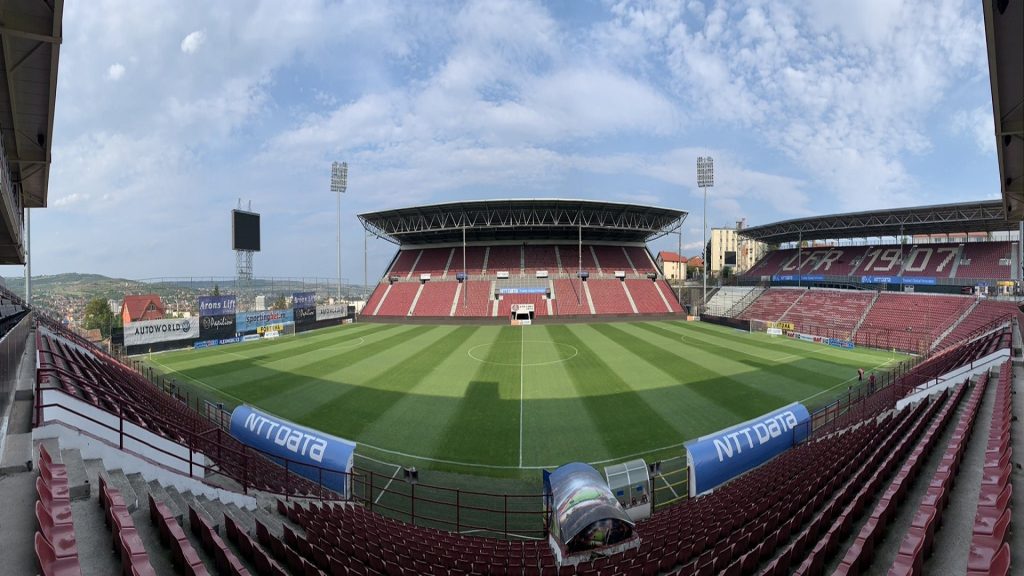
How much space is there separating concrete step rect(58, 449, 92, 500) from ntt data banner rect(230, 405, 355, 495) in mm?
3969

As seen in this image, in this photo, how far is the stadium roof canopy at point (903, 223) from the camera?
3594cm

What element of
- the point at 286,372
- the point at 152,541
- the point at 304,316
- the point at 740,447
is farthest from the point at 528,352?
the point at 304,316

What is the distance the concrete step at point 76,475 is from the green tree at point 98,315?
65341 mm

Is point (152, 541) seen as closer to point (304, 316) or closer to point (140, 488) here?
point (140, 488)

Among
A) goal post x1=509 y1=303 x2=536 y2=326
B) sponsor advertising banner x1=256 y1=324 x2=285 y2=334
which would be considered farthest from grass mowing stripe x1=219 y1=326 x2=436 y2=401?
goal post x1=509 y1=303 x2=536 y2=326

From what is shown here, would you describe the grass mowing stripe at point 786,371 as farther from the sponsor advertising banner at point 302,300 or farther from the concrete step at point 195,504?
the sponsor advertising banner at point 302,300

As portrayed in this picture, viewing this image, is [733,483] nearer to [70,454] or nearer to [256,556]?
[256,556]

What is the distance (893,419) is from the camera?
9.66 metres

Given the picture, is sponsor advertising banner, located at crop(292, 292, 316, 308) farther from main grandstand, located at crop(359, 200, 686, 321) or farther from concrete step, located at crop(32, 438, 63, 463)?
concrete step, located at crop(32, 438, 63, 463)

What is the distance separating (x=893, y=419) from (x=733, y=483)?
13.6ft

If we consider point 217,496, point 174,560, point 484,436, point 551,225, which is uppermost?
point 551,225

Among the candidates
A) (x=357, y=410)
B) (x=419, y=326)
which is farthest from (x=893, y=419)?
(x=419, y=326)

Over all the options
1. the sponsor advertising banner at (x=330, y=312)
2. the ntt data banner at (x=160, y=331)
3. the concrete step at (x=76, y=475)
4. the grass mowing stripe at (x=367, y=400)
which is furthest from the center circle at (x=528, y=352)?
the ntt data banner at (x=160, y=331)

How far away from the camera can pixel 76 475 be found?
16.2 ft
